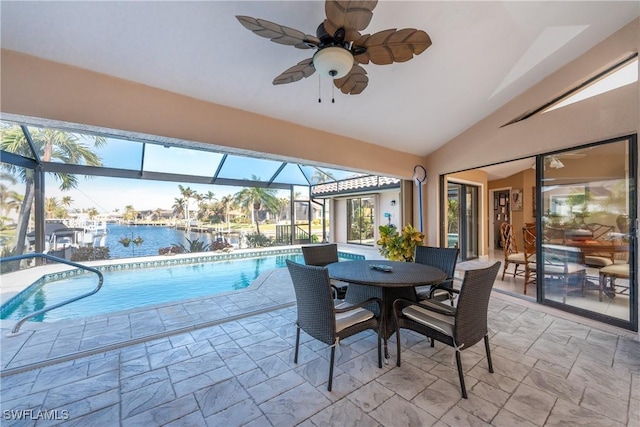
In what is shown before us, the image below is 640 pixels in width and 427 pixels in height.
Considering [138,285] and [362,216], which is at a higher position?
[362,216]

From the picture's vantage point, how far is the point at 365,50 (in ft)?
6.35

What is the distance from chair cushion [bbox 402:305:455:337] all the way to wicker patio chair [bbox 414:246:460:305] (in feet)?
1.70

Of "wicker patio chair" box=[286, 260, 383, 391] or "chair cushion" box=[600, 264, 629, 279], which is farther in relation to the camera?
"chair cushion" box=[600, 264, 629, 279]

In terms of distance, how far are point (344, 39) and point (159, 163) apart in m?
6.85

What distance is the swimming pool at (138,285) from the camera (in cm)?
441

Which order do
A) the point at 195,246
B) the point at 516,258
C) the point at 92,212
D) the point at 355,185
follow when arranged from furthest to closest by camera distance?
the point at 355,185
the point at 195,246
the point at 92,212
the point at 516,258

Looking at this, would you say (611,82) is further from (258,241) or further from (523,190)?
(258,241)

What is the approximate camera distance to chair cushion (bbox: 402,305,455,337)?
80.9 inches

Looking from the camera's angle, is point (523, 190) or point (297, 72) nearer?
point (297, 72)

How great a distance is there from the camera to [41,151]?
5531mm

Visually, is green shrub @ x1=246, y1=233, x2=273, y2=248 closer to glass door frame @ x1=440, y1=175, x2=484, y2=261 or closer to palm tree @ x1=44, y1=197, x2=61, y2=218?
palm tree @ x1=44, y1=197, x2=61, y2=218

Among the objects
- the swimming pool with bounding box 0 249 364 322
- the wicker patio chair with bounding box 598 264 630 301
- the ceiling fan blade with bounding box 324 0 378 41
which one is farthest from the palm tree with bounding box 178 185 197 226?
the wicker patio chair with bounding box 598 264 630 301

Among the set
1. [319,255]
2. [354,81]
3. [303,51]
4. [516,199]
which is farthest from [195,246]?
[516,199]

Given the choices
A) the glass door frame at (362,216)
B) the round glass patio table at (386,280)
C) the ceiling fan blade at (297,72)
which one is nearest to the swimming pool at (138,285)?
the round glass patio table at (386,280)
